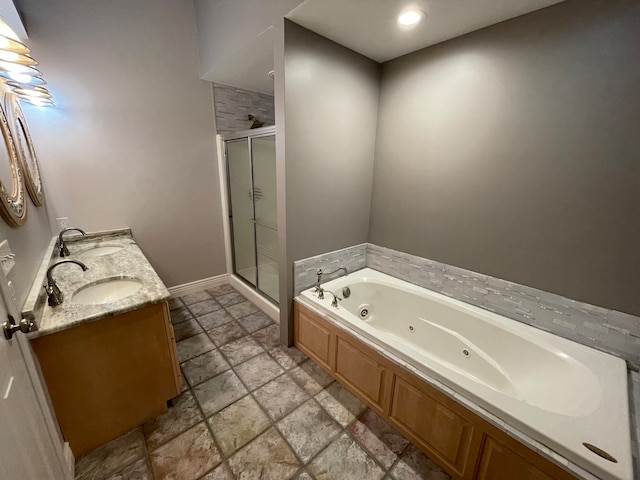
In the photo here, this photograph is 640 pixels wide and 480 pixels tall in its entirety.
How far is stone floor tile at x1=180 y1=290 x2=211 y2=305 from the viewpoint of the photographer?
2859 mm

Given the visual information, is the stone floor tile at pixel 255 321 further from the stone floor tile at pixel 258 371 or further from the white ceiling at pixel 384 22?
the white ceiling at pixel 384 22

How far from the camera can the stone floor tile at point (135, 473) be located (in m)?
1.25

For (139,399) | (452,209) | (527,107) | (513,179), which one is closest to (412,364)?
(452,209)

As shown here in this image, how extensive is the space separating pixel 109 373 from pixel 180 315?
1.32m

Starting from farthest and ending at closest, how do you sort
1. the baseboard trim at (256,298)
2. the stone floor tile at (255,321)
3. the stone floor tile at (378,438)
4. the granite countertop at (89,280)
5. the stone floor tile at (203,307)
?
the stone floor tile at (203,307)
the baseboard trim at (256,298)
the stone floor tile at (255,321)
the stone floor tile at (378,438)
the granite countertop at (89,280)

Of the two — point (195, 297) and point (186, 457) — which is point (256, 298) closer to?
point (195, 297)

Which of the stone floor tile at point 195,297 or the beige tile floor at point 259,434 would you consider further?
the stone floor tile at point 195,297

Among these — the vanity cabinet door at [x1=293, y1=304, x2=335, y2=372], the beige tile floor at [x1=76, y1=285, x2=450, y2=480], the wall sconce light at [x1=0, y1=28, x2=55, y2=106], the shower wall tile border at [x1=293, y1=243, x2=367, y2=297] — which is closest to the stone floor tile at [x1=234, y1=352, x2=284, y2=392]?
the beige tile floor at [x1=76, y1=285, x2=450, y2=480]

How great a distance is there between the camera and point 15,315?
0.89 meters

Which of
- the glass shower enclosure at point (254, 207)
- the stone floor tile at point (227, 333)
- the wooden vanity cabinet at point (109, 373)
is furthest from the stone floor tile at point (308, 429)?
the glass shower enclosure at point (254, 207)

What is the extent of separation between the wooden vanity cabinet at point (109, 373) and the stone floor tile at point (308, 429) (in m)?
0.75

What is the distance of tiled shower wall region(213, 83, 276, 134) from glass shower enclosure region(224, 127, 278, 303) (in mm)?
209

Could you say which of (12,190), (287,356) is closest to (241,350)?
(287,356)

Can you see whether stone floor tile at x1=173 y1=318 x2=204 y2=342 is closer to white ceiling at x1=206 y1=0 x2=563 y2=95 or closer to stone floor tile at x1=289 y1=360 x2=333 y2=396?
stone floor tile at x1=289 y1=360 x2=333 y2=396
